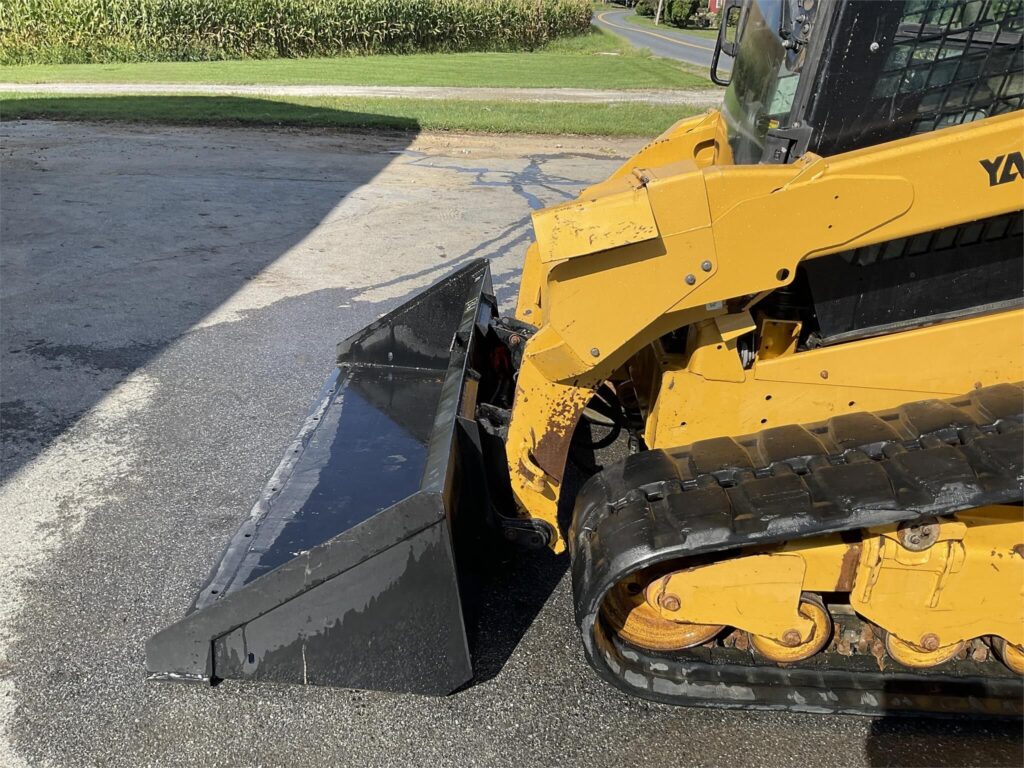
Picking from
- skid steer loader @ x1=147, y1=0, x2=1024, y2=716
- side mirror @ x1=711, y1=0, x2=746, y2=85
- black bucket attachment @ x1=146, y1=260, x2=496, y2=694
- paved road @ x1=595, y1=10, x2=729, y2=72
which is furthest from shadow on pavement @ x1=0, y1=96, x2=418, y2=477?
paved road @ x1=595, y1=10, x2=729, y2=72

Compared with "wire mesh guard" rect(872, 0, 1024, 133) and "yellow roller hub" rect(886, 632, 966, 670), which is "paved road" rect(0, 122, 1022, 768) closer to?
"yellow roller hub" rect(886, 632, 966, 670)

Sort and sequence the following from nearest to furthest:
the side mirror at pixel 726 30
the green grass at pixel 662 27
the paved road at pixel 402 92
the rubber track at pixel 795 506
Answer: the rubber track at pixel 795 506
the side mirror at pixel 726 30
the paved road at pixel 402 92
the green grass at pixel 662 27

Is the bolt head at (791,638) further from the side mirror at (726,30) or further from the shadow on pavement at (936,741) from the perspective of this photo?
the side mirror at (726,30)

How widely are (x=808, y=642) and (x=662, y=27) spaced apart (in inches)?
1843

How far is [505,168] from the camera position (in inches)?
432

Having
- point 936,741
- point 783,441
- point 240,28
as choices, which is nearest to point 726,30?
point 783,441

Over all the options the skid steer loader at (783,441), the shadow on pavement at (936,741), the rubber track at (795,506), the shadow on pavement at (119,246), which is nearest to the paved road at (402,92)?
the shadow on pavement at (119,246)

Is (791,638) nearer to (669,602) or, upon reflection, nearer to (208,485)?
(669,602)

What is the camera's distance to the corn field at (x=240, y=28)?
21172 millimetres

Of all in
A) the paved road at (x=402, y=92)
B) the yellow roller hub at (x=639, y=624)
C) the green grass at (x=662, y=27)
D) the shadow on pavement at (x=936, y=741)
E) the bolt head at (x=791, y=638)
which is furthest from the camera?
the green grass at (x=662, y=27)

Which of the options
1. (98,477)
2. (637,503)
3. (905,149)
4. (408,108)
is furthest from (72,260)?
(408,108)

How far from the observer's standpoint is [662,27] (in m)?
44.7

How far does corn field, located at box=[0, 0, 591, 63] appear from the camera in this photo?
21.2 meters

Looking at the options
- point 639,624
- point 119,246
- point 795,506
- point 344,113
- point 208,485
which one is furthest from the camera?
point 344,113
